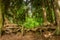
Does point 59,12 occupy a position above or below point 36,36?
above

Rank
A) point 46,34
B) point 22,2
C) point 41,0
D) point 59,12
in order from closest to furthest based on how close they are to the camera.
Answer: point 59,12 < point 46,34 < point 41,0 < point 22,2

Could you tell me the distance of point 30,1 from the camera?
852 cm

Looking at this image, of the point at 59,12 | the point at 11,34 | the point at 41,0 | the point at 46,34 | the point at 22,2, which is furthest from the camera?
the point at 22,2

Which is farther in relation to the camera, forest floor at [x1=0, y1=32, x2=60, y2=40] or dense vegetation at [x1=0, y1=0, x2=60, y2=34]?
dense vegetation at [x1=0, y1=0, x2=60, y2=34]

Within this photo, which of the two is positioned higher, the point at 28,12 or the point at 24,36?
the point at 28,12

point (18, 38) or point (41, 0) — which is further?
point (41, 0)

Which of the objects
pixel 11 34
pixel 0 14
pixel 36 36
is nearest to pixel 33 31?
pixel 36 36

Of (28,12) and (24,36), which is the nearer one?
(24,36)

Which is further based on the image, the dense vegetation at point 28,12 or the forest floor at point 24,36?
the dense vegetation at point 28,12

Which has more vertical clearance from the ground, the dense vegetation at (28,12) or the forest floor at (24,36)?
the dense vegetation at (28,12)

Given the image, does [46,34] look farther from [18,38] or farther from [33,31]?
Answer: [18,38]

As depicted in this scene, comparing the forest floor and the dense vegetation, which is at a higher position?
the dense vegetation

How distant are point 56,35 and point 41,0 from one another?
2.52m

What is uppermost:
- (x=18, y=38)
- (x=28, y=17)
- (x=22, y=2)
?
(x=22, y=2)
